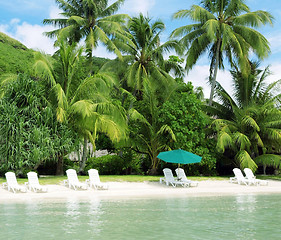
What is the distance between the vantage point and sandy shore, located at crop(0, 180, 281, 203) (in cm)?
1354

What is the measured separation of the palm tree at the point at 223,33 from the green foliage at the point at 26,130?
1141 centimetres

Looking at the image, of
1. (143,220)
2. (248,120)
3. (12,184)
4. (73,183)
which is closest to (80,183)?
(73,183)

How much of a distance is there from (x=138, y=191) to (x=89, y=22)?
17487 millimetres

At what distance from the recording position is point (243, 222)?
886 centimetres

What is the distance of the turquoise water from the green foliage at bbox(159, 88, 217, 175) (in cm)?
749

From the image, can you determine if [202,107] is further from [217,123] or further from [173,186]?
[173,186]

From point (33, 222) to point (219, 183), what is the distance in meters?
12.0

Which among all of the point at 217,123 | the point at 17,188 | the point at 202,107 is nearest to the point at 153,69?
the point at 202,107

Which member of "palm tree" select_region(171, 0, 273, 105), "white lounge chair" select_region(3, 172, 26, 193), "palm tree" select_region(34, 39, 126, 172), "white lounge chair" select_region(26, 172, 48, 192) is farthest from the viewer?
"palm tree" select_region(171, 0, 273, 105)

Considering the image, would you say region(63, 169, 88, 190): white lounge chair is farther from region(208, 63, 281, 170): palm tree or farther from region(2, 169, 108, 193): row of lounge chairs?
region(208, 63, 281, 170): palm tree

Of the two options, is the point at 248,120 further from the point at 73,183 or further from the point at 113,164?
the point at 73,183

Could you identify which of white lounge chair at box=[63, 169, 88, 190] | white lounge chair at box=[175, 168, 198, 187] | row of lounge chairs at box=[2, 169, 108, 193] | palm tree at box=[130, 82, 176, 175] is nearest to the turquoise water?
row of lounge chairs at box=[2, 169, 108, 193]

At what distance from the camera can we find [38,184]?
578 inches

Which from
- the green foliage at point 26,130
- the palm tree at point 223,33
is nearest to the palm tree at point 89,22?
the palm tree at point 223,33
